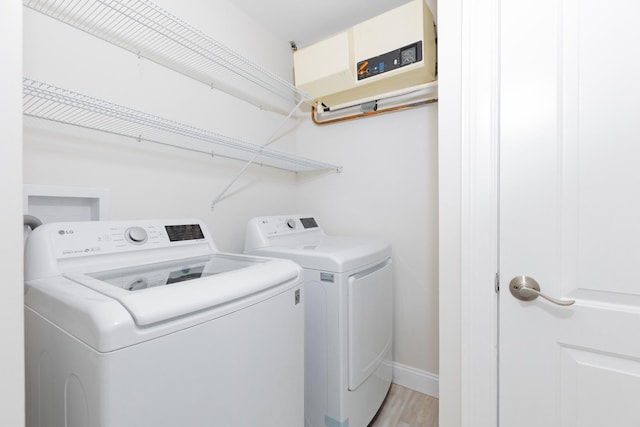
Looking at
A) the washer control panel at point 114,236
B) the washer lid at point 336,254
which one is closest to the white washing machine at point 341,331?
the washer lid at point 336,254

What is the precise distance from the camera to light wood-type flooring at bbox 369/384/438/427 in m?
1.69

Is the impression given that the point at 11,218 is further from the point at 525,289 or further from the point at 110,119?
the point at 525,289

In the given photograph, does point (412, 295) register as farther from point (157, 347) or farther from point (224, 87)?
point (224, 87)

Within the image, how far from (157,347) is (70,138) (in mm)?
1110

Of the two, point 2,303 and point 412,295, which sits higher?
point 2,303

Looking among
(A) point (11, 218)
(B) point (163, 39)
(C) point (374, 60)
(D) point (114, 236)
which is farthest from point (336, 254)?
(B) point (163, 39)

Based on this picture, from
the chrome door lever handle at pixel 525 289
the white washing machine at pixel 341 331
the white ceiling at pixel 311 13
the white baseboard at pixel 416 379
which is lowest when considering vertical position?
the white baseboard at pixel 416 379

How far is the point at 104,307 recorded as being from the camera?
0.65 metres

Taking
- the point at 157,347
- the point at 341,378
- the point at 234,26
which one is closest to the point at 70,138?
the point at 157,347

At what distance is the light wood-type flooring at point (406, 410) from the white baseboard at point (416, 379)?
31 mm

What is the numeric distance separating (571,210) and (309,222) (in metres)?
1.58

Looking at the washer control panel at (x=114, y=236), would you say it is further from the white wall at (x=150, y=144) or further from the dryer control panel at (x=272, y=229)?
the dryer control panel at (x=272, y=229)

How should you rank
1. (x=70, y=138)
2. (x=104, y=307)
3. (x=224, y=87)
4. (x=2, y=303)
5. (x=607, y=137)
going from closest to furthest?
(x=2, y=303) → (x=104, y=307) → (x=607, y=137) → (x=70, y=138) → (x=224, y=87)

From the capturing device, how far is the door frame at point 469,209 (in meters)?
1.09
